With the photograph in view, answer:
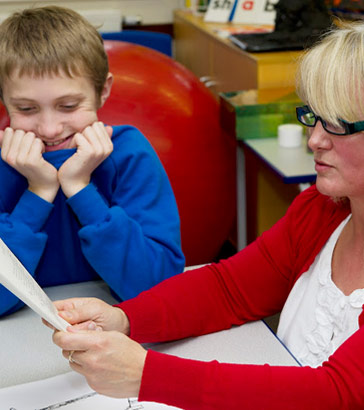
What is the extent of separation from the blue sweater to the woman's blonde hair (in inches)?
17.8

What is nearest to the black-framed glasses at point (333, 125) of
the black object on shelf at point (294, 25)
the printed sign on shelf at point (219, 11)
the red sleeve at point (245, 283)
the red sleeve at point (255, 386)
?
the red sleeve at point (245, 283)

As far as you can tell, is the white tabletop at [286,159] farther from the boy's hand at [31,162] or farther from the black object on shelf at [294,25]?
the boy's hand at [31,162]

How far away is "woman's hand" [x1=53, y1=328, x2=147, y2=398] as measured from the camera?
2.78ft

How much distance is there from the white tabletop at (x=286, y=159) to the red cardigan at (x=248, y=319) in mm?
820

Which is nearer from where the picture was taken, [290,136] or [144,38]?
[290,136]

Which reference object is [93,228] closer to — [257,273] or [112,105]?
[257,273]

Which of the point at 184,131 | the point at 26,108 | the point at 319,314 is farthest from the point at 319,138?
the point at 184,131

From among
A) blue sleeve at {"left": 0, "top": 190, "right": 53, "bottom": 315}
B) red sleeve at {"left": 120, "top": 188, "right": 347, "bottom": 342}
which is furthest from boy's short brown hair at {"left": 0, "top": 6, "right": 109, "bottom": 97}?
red sleeve at {"left": 120, "top": 188, "right": 347, "bottom": 342}

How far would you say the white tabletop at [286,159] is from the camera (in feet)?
6.61

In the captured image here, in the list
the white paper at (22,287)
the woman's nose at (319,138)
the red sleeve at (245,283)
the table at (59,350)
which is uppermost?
the woman's nose at (319,138)

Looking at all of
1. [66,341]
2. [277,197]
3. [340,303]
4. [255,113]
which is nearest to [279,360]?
[340,303]

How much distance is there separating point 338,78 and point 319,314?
16.0 inches

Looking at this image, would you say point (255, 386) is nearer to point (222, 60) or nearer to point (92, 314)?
point (92, 314)

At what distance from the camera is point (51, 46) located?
50.1 inches
